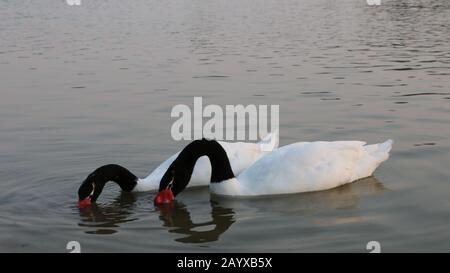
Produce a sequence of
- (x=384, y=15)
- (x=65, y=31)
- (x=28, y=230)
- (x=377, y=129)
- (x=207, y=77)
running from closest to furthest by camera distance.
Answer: (x=28, y=230)
(x=377, y=129)
(x=207, y=77)
(x=65, y=31)
(x=384, y=15)

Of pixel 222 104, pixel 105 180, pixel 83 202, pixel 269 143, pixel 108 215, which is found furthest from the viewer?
pixel 222 104

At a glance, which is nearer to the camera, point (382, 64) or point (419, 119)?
point (419, 119)

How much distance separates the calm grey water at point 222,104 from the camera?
839 cm

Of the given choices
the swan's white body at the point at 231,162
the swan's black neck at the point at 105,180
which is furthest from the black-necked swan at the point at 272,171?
the swan's black neck at the point at 105,180

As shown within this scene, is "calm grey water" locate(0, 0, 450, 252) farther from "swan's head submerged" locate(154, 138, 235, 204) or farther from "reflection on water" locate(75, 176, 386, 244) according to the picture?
"swan's head submerged" locate(154, 138, 235, 204)

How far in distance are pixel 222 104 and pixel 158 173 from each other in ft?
18.3

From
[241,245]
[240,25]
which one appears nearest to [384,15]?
[240,25]

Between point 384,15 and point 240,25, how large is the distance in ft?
25.0

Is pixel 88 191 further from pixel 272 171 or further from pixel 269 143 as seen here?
pixel 269 143

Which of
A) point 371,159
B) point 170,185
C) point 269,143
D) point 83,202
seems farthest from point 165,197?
point 371,159

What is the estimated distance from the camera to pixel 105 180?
9.71m

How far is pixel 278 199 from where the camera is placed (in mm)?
9617
